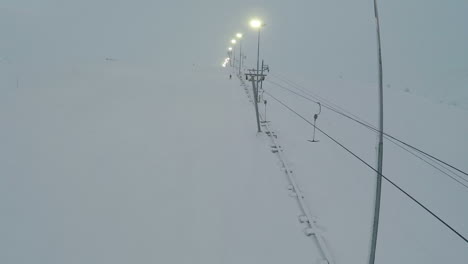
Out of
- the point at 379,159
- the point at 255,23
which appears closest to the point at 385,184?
the point at 379,159

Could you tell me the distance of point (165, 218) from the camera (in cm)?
677

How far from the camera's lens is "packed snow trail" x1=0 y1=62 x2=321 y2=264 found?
588cm

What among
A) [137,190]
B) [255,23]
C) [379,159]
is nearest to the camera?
[379,159]

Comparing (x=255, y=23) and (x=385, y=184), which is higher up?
(x=255, y=23)

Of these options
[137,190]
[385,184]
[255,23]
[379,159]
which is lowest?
[385,184]

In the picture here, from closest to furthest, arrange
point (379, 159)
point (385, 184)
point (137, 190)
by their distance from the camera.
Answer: point (379, 159)
point (137, 190)
point (385, 184)

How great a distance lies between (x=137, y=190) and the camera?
773cm

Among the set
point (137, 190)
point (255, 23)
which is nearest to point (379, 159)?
point (137, 190)

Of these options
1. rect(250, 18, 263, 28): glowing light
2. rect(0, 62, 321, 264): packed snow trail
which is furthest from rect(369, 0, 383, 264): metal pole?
rect(250, 18, 263, 28): glowing light

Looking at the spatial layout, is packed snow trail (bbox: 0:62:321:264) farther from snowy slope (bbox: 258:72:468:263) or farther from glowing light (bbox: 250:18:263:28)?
glowing light (bbox: 250:18:263:28)

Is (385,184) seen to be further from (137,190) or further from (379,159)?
(137,190)

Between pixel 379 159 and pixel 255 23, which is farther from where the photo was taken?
pixel 255 23

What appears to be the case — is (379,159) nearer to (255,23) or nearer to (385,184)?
(385,184)

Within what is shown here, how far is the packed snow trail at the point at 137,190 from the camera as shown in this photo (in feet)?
19.3
